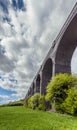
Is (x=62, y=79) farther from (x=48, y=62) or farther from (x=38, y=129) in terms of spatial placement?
(x=48, y=62)

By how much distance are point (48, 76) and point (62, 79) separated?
21.3m

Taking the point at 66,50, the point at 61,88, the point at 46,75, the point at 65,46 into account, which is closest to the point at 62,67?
the point at 66,50

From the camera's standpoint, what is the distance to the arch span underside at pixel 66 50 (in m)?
30.0

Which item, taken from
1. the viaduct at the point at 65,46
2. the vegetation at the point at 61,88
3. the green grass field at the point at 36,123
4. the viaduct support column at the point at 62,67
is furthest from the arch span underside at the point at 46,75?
the green grass field at the point at 36,123

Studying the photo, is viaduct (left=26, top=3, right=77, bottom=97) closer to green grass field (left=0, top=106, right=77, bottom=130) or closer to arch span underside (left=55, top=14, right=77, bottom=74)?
arch span underside (left=55, top=14, right=77, bottom=74)

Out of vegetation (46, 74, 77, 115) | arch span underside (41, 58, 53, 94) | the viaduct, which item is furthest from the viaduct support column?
vegetation (46, 74, 77, 115)

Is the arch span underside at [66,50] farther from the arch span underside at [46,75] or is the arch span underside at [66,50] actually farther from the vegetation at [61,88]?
the arch span underside at [46,75]

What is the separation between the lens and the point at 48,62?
42281 millimetres

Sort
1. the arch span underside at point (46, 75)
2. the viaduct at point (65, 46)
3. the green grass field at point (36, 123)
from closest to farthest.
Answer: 1. the green grass field at point (36, 123)
2. the viaduct at point (65, 46)
3. the arch span underside at point (46, 75)

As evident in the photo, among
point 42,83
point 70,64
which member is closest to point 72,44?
point 70,64

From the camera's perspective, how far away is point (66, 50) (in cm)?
3356

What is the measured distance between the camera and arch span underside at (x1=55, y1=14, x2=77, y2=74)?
1181 inches

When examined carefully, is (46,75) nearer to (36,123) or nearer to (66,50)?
(66,50)

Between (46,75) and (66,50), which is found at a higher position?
(66,50)
